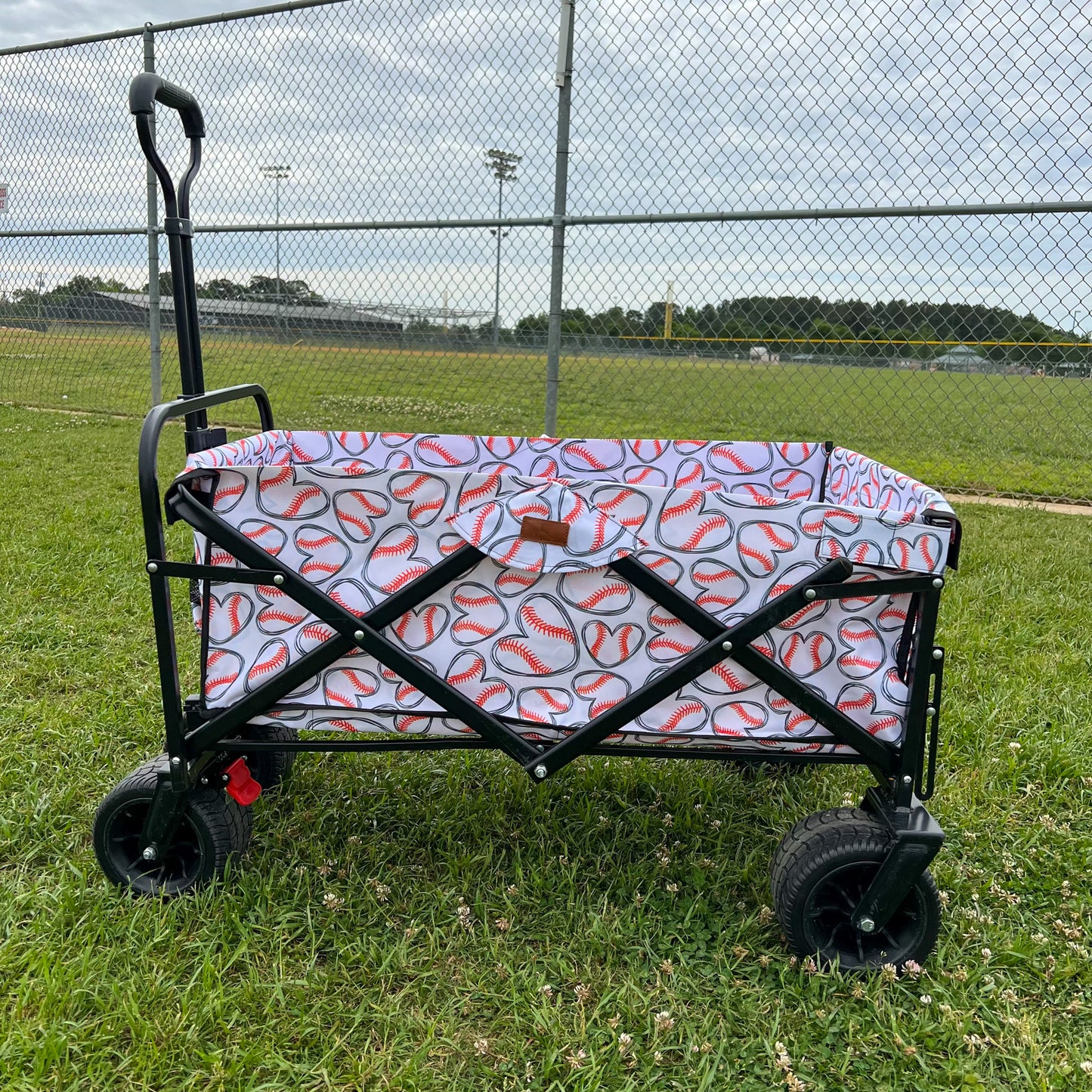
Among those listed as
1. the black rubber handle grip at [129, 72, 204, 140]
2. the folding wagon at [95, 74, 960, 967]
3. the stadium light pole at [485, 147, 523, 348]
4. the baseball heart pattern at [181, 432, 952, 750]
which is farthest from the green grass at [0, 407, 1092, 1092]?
the stadium light pole at [485, 147, 523, 348]

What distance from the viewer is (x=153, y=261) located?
617 cm

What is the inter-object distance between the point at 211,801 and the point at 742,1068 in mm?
1112

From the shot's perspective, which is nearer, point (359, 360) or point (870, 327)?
point (870, 327)

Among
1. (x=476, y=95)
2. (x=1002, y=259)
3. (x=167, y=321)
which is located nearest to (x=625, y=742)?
(x=1002, y=259)

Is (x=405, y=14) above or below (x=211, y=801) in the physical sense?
above

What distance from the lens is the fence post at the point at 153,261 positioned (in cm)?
601

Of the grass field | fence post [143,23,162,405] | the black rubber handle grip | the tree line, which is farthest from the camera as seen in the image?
fence post [143,23,162,405]

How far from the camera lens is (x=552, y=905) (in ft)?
6.32

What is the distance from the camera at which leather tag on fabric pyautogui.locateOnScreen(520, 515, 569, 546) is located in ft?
5.19

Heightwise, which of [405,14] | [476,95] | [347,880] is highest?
[405,14]

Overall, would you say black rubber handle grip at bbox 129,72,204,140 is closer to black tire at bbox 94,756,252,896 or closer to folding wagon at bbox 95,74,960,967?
folding wagon at bbox 95,74,960,967

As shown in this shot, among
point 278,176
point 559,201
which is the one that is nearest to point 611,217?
point 559,201

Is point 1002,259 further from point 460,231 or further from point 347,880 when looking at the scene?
point 347,880

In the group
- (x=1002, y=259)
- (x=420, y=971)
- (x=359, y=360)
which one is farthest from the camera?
(x=359, y=360)
